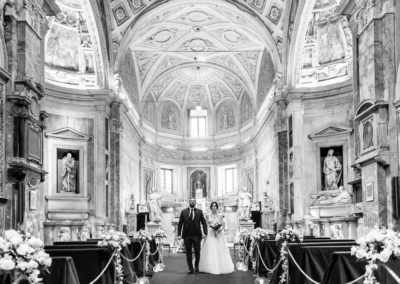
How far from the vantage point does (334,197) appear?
20672 millimetres

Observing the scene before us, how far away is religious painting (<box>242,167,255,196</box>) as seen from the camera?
34.4 m

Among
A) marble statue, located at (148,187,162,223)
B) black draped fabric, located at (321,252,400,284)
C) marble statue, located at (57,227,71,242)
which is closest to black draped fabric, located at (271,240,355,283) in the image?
black draped fabric, located at (321,252,400,284)

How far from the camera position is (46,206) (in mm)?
20562

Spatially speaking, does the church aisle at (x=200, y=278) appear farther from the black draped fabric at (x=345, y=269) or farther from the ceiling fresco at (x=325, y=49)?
the ceiling fresco at (x=325, y=49)

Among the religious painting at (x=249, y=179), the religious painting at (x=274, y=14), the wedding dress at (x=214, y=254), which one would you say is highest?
the religious painting at (x=274, y=14)

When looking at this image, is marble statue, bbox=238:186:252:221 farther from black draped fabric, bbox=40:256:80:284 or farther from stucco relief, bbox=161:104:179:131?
black draped fabric, bbox=40:256:80:284

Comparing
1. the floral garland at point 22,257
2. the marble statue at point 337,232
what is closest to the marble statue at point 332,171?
the marble statue at point 337,232

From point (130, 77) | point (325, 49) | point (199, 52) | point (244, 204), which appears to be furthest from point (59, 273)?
point (199, 52)

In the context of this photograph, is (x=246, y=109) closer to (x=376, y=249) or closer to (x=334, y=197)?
(x=334, y=197)

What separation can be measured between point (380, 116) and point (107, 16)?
15.2 metres

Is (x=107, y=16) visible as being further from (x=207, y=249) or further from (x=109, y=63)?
(x=207, y=249)

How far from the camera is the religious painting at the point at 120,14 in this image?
24125 millimetres

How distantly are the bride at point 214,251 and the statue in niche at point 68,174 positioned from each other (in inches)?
345

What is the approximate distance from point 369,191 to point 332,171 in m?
10.3
